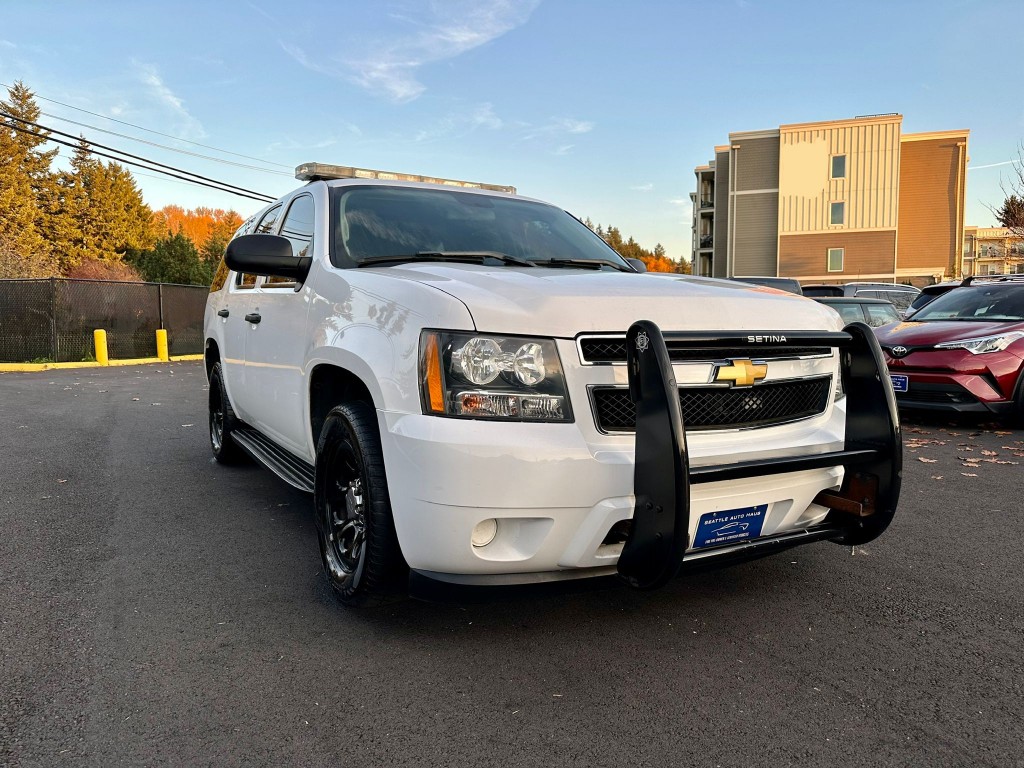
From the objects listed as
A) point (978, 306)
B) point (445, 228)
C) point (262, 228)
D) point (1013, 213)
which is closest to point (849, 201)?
point (1013, 213)

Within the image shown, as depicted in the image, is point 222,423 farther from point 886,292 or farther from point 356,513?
point 886,292

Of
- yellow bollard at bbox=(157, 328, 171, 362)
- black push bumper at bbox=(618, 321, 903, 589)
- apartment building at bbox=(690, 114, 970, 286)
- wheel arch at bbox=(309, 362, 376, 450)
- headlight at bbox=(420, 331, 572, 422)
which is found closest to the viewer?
Answer: black push bumper at bbox=(618, 321, 903, 589)

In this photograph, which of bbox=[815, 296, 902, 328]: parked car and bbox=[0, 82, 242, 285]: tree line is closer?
bbox=[815, 296, 902, 328]: parked car

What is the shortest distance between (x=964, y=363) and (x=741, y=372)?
586cm

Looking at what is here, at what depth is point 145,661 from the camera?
2.69m

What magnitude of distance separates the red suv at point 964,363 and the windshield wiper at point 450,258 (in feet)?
18.0

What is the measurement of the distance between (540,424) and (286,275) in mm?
1838

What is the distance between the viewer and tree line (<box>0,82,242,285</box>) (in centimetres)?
4288

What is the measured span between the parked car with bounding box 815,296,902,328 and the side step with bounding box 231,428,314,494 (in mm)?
10032

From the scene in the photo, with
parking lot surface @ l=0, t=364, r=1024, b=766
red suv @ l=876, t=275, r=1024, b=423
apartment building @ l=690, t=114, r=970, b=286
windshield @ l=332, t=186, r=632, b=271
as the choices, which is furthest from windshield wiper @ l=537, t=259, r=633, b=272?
apartment building @ l=690, t=114, r=970, b=286

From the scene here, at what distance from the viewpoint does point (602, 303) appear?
259 cm

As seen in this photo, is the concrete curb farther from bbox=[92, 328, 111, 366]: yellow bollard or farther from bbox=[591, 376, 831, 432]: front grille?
bbox=[591, 376, 831, 432]: front grille

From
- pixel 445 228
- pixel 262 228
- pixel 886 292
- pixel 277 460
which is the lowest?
pixel 277 460

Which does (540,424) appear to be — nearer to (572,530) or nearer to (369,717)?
(572,530)
